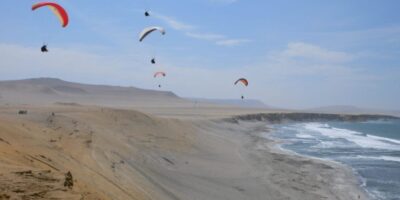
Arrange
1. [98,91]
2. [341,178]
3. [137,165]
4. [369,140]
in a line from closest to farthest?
[137,165] < [341,178] < [369,140] < [98,91]

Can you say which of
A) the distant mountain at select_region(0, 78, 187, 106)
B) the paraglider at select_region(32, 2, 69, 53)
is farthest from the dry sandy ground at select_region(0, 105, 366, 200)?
the distant mountain at select_region(0, 78, 187, 106)

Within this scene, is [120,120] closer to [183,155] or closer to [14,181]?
[183,155]

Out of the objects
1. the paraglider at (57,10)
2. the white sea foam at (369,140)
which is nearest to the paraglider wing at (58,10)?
the paraglider at (57,10)

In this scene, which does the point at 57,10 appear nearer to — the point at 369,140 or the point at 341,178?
the point at 341,178

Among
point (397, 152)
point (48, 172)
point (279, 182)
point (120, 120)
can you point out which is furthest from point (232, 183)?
point (397, 152)

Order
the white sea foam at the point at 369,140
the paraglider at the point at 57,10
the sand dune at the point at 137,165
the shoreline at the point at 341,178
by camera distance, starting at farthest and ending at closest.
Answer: the white sea foam at the point at 369,140, the shoreline at the point at 341,178, the paraglider at the point at 57,10, the sand dune at the point at 137,165

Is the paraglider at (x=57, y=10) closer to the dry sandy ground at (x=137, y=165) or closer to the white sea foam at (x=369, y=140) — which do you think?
the dry sandy ground at (x=137, y=165)

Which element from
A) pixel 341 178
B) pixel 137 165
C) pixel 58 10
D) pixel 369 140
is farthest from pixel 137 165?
pixel 369 140

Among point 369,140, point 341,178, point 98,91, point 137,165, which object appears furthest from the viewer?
point 98,91
